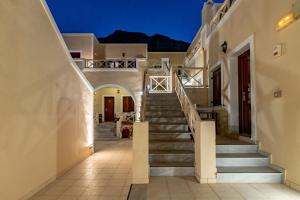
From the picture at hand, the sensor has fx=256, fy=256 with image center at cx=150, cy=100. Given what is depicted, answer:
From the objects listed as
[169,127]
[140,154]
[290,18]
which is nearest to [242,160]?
[140,154]

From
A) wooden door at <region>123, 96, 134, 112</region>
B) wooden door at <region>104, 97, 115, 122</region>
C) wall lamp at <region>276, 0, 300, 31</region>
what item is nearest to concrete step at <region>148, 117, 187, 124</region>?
wall lamp at <region>276, 0, 300, 31</region>

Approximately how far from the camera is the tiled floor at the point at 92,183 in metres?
3.99

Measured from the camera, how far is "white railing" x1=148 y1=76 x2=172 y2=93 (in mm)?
12503

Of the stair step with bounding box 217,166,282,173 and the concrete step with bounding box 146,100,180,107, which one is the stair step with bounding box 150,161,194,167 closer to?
the stair step with bounding box 217,166,282,173

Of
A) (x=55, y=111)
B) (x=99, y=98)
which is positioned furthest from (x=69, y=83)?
(x=99, y=98)

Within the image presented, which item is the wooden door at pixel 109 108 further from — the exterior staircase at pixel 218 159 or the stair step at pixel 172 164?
the stair step at pixel 172 164

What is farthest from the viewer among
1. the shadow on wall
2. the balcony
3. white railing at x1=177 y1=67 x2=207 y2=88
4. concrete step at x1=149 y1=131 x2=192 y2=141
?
the balcony

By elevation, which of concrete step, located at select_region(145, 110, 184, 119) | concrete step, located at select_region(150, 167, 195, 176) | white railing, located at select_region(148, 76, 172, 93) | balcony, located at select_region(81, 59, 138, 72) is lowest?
concrete step, located at select_region(150, 167, 195, 176)

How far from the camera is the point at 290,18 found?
13.1 feet

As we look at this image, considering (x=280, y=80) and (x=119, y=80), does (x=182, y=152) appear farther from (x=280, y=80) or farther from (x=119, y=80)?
(x=119, y=80)

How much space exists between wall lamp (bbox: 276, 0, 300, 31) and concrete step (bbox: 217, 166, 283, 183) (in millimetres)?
2464

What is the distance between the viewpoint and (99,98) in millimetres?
19188

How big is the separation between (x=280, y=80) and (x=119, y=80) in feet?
33.3

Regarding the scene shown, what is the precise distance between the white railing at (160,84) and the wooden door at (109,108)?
20.4 feet
